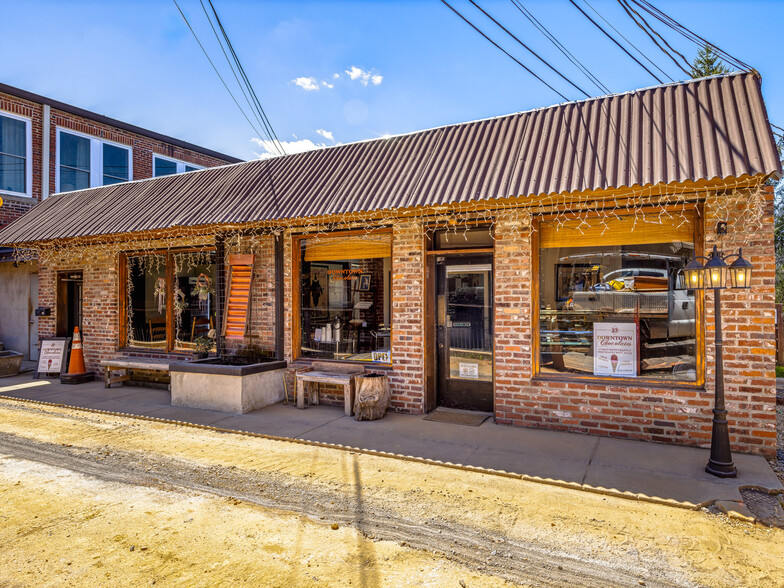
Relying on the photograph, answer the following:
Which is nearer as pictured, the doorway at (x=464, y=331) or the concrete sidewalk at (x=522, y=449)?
the concrete sidewalk at (x=522, y=449)

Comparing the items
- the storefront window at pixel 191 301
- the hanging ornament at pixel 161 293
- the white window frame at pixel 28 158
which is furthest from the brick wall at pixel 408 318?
the white window frame at pixel 28 158

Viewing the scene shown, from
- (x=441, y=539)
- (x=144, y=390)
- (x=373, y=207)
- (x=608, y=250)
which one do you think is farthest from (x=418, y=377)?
(x=144, y=390)

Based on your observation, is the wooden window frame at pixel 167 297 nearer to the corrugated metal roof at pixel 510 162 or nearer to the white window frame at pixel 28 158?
the corrugated metal roof at pixel 510 162

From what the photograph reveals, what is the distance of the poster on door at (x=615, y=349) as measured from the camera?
20.0 feet

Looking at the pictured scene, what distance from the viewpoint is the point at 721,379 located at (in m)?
4.79

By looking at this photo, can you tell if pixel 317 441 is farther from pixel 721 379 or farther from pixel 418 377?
pixel 721 379

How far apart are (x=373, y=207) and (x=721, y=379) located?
4313 mm

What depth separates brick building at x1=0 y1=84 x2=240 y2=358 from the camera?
41.8 feet

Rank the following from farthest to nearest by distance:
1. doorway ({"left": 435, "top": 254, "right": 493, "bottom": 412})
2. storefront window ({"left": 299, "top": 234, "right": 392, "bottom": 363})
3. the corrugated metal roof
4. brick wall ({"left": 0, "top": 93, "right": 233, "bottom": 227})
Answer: brick wall ({"left": 0, "top": 93, "right": 233, "bottom": 227}) < storefront window ({"left": 299, "top": 234, "right": 392, "bottom": 363}) < doorway ({"left": 435, "top": 254, "right": 493, "bottom": 412}) < the corrugated metal roof

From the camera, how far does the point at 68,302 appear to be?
37.3ft

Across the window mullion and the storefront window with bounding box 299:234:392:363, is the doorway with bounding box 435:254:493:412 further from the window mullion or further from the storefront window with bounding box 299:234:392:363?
the window mullion

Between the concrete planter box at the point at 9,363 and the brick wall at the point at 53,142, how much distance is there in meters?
4.09

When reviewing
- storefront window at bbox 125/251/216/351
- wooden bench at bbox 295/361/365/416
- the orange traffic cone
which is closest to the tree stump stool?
wooden bench at bbox 295/361/365/416

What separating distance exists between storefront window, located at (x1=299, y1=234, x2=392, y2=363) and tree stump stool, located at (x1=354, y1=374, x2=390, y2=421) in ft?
2.29
